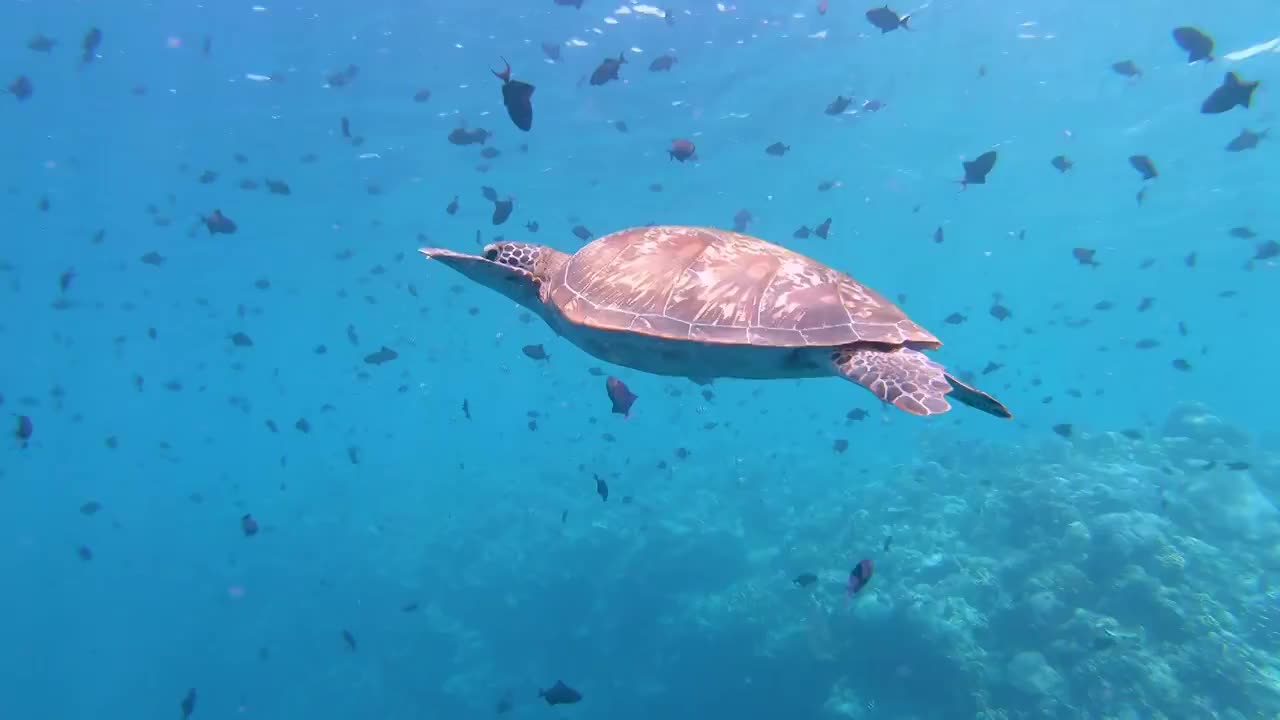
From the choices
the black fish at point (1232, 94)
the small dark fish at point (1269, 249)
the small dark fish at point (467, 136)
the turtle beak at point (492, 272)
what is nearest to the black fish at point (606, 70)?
the small dark fish at point (467, 136)

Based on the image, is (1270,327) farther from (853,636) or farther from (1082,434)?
(853,636)

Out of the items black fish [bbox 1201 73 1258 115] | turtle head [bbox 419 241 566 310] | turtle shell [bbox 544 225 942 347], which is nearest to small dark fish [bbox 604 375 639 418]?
turtle head [bbox 419 241 566 310]

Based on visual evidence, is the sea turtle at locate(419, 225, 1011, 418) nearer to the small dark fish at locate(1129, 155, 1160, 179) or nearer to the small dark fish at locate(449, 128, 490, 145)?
the small dark fish at locate(449, 128, 490, 145)

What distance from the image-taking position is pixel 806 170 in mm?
27969

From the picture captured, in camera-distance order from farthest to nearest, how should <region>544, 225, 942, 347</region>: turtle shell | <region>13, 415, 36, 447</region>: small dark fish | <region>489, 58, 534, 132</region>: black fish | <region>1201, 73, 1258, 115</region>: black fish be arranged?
<region>13, 415, 36, 447</region>: small dark fish → <region>1201, 73, 1258, 115</region>: black fish → <region>489, 58, 534, 132</region>: black fish → <region>544, 225, 942, 347</region>: turtle shell

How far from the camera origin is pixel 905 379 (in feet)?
12.2

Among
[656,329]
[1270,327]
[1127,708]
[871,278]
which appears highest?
[656,329]

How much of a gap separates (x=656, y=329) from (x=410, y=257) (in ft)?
113

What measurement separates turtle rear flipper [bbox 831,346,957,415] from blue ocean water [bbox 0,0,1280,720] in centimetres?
752

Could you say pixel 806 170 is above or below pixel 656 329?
below

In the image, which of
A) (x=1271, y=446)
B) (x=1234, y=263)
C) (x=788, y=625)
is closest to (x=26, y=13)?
Result: (x=788, y=625)

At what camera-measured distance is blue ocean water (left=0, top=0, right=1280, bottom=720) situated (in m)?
11.2

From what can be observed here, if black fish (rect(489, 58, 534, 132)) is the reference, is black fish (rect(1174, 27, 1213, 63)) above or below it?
above

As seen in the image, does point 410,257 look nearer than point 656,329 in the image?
No
